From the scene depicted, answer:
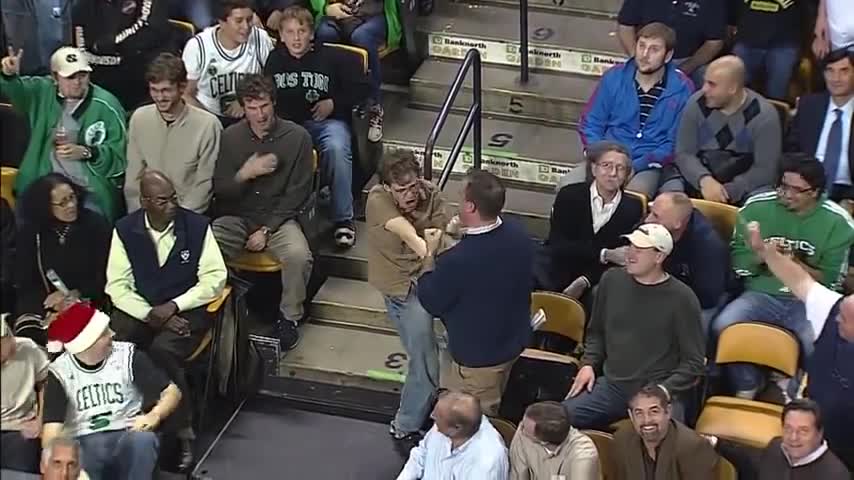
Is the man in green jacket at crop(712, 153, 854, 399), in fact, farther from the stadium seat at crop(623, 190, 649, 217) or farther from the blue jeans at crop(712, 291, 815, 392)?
the stadium seat at crop(623, 190, 649, 217)

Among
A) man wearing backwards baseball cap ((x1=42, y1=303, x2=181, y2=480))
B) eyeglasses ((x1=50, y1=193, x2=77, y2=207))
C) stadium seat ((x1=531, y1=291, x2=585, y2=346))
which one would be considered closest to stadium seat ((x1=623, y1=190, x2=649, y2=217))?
stadium seat ((x1=531, y1=291, x2=585, y2=346))

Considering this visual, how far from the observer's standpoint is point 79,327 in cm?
527

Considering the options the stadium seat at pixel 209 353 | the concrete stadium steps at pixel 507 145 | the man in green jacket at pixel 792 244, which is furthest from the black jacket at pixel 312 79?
the man in green jacket at pixel 792 244

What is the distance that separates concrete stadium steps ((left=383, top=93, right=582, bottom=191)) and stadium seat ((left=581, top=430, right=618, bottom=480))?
1.99 m

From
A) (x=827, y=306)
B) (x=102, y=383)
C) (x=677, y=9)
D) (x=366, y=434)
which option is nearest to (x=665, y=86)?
(x=677, y=9)

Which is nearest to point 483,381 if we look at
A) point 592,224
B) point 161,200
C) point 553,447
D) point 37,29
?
point 553,447

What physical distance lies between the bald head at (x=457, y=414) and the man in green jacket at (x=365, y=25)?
222 cm

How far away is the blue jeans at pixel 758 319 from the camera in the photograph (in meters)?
5.49

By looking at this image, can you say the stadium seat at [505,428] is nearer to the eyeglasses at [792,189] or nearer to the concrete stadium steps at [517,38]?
the eyeglasses at [792,189]

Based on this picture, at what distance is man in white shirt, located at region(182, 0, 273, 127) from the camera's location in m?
6.60

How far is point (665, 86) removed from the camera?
20.5 ft

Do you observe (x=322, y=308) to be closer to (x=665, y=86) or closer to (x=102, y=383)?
(x=102, y=383)

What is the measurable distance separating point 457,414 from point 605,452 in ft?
2.06

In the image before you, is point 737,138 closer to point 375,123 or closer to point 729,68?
point 729,68
